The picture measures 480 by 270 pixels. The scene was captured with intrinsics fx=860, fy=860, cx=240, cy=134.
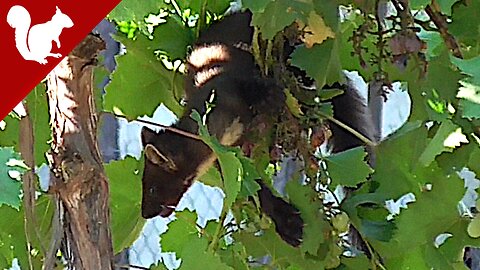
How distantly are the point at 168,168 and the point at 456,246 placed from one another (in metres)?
0.64

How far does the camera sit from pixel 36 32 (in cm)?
40

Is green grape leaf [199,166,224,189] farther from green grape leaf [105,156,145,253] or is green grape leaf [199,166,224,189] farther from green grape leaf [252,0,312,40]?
green grape leaf [252,0,312,40]

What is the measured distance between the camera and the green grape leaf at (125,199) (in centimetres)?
73

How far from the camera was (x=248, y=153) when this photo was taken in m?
0.72

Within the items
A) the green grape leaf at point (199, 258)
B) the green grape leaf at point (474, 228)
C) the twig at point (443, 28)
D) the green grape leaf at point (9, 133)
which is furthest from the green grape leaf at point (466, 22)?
the green grape leaf at point (9, 133)

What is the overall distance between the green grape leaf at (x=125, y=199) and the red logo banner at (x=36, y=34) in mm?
328

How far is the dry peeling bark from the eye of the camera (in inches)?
18.6

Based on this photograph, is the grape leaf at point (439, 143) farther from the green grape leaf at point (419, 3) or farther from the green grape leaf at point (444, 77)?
the green grape leaf at point (419, 3)

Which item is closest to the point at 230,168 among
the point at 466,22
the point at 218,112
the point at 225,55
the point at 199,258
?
the point at 199,258

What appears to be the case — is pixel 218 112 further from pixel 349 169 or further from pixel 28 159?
pixel 28 159

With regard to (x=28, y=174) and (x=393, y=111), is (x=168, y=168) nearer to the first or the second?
(x=393, y=111)

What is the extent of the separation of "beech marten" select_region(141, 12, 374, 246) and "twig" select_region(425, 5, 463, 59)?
0.13 meters

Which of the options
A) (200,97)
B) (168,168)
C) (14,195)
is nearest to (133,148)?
(168,168)

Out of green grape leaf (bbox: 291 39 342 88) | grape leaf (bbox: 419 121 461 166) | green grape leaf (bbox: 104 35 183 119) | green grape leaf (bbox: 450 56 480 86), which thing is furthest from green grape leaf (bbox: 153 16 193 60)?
green grape leaf (bbox: 450 56 480 86)
